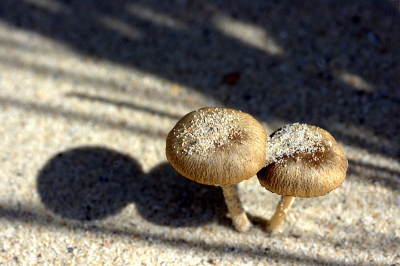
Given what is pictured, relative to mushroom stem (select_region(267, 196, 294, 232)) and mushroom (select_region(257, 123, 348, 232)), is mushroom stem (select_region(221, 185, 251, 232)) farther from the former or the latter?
mushroom (select_region(257, 123, 348, 232))

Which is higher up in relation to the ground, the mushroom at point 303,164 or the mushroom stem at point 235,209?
the mushroom at point 303,164

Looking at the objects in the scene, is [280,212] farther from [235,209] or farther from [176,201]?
[176,201]

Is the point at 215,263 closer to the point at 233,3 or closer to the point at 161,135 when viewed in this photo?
the point at 161,135

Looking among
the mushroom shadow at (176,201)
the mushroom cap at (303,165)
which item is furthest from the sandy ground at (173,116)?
the mushroom cap at (303,165)

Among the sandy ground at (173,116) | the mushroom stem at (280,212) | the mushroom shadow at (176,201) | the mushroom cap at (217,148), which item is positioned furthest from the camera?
the mushroom shadow at (176,201)

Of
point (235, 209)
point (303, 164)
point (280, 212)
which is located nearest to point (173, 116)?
point (235, 209)

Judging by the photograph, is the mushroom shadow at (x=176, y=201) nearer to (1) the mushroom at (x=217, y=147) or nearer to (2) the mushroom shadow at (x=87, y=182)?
(2) the mushroom shadow at (x=87, y=182)

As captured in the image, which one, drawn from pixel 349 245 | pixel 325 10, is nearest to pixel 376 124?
pixel 349 245
